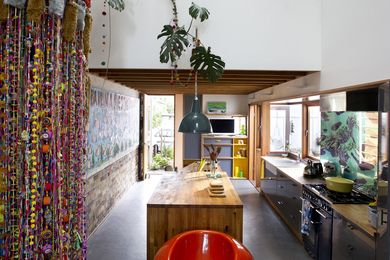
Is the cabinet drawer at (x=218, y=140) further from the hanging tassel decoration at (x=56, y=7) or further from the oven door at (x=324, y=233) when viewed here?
the hanging tassel decoration at (x=56, y=7)

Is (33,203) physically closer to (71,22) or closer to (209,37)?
(71,22)

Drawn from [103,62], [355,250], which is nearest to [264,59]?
[103,62]

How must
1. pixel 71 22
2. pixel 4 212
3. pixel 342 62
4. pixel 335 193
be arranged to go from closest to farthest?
1. pixel 4 212
2. pixel 71 22
3. pixel 342 62
4. pixel 335 193

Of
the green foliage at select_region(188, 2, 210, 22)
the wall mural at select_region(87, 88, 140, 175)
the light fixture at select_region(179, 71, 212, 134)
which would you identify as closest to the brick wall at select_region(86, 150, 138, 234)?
the wall mural at select_region(87, 88, 140, 175)

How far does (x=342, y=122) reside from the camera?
4164mm

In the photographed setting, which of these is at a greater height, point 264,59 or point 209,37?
point 209,37

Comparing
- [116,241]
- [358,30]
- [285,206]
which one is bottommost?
[116,241]

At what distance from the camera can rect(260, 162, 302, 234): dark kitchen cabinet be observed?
407 centimetres

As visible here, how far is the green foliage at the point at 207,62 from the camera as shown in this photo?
9.64 feet

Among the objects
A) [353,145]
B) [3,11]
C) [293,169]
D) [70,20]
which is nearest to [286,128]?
[293,169]

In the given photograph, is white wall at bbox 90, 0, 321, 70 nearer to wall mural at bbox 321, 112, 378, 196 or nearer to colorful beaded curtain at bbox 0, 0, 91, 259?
wall mural at bbox 321, 112, 378, 196

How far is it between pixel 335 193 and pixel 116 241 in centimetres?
287

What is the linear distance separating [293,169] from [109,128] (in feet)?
10.2

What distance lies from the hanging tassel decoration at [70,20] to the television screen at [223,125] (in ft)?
20.2
